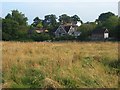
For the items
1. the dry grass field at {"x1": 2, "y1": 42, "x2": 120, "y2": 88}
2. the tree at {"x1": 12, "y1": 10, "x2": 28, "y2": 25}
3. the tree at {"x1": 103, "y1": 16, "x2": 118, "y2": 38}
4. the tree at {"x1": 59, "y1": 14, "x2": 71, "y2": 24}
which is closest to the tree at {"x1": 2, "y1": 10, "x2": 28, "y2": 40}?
the tree at {"x1": 12, "y1": 10, "x2": 28, "y2": 25}

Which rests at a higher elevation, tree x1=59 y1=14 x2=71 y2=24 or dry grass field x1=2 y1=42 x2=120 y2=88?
tree x1=59 y1=14 x2=71 y2=24

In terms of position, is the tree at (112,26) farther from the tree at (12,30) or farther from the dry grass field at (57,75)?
the dry grass field at (57,75)

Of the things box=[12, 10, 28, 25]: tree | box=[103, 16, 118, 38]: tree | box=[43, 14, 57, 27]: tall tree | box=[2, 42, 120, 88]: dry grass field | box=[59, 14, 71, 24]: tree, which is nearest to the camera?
box=[2, 42, 120, 88]: dry grass field

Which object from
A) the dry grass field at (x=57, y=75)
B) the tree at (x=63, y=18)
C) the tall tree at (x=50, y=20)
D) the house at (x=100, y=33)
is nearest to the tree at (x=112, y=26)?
the house at (x=100, y=33)

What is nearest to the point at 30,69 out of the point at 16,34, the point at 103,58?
the point at 103,58

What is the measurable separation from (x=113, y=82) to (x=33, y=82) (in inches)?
69.2

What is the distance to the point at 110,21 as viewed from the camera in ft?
174

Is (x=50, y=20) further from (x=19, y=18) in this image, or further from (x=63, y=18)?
(x=19, y=18)

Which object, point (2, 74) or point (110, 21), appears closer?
point (2, 74)

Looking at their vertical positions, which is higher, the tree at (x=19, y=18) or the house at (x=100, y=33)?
the tree at (x=19, y=18)

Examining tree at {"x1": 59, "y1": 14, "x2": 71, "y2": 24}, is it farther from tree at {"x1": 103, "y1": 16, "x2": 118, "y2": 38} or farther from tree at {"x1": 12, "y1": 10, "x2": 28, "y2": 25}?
tree at {"x1": 103, "y1": 16, "x2": 118, "y2": 38}

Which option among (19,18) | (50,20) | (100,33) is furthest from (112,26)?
(50,20)

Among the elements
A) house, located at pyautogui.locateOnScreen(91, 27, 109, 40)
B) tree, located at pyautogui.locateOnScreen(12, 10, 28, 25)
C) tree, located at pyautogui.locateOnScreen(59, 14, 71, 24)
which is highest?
tree, located at pyautogui.locateOnScreen(59, 14, 71, 24)

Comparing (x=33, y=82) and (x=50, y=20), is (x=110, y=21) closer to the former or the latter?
(x=50, y=20)
